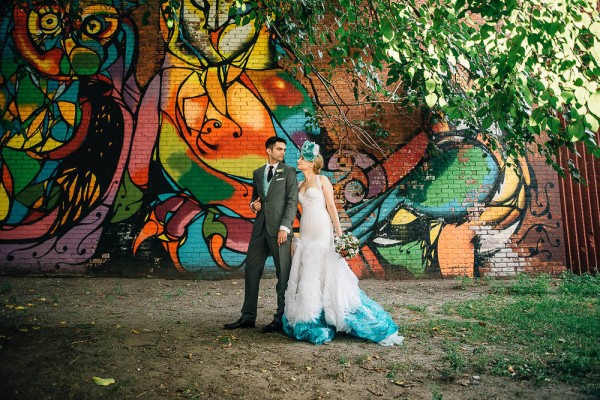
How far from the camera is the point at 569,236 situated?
7.40 m

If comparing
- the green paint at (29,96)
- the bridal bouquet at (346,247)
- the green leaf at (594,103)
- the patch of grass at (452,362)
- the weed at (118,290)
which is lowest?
the weed at (118,290)

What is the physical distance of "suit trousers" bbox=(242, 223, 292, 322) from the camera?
165 inches

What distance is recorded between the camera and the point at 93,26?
761 centimetres

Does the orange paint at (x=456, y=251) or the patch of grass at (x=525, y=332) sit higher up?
the orange paint at (x=456, y=251)

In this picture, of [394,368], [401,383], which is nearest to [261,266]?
[394,368]

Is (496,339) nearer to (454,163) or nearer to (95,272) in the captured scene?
(454,163)

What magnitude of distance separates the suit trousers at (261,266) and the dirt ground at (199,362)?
0.84 feet

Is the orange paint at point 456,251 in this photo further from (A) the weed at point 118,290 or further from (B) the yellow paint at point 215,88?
(A) the weed at point 118,290

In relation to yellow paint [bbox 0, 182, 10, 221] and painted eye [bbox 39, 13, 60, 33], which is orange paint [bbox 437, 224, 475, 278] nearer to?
yellow paint [bbox 0, 182, 10, 221]

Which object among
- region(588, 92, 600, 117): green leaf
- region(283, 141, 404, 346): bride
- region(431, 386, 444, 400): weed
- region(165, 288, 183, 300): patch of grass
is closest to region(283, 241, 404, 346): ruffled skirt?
region(283, 141, 404, 346): bride

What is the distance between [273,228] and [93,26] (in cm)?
609

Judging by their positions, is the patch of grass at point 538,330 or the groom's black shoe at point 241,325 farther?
the groom's black shoe at point 241,325

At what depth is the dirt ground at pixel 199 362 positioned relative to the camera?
2.70 meters

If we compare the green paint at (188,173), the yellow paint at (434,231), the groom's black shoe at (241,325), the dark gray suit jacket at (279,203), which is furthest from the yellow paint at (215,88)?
the groom's black shoe at (241,325)
